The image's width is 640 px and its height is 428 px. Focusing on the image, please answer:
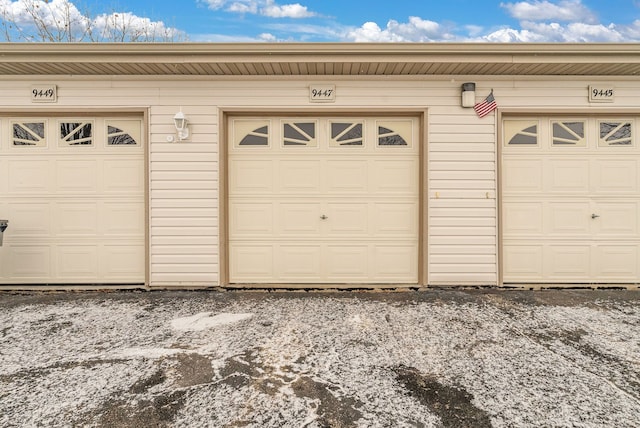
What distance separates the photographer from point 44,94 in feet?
14.0

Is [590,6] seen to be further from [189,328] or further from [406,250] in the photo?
[189,328]

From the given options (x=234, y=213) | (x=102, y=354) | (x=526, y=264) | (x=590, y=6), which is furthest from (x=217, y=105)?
(x=590, y=6)

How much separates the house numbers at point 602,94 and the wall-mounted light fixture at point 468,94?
4.72 feet

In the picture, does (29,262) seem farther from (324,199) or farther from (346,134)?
(346,134)

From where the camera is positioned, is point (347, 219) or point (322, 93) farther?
point (347, 219)

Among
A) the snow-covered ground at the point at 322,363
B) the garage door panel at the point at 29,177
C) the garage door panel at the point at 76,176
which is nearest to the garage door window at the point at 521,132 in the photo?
the snow-covered ground at the point at 322,363

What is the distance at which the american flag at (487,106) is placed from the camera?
425 cm

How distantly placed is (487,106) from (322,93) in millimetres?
1986

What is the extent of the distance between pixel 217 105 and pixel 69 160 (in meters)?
1.98

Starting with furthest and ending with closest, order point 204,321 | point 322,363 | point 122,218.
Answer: point 122,218
point 204,321
point 322,363

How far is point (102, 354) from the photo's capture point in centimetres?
259

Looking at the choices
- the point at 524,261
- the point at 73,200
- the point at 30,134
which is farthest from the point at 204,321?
the point at 524,261

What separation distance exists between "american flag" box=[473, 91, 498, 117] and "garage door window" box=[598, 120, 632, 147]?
A: 143 cm

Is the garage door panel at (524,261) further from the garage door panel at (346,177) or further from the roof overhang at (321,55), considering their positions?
the roof overhang at (321,55)
